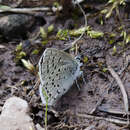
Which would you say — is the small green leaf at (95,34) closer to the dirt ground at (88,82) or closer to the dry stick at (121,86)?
the dirt ground at (88,82)

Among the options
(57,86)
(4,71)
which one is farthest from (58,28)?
(57,86)

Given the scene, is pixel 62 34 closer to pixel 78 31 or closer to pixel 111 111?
pixel 78 31

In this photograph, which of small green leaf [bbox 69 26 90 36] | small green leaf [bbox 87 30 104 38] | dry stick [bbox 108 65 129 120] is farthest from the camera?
small green leaf [bbox 69 26 90 36]

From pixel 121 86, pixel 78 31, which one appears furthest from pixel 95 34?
pixel 121 86

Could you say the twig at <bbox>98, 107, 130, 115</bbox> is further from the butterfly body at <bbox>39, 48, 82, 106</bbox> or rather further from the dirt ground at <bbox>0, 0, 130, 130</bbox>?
the butterfly body at <bbox>39, 48, 82, 106</bbox>

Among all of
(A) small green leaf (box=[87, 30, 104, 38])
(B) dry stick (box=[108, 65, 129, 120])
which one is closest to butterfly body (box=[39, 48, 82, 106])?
(B) dry stick (box=[108, 65, 129, 120])

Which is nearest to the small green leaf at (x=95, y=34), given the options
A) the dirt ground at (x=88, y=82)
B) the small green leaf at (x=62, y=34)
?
the dirt ground at (x=88, y=82)
